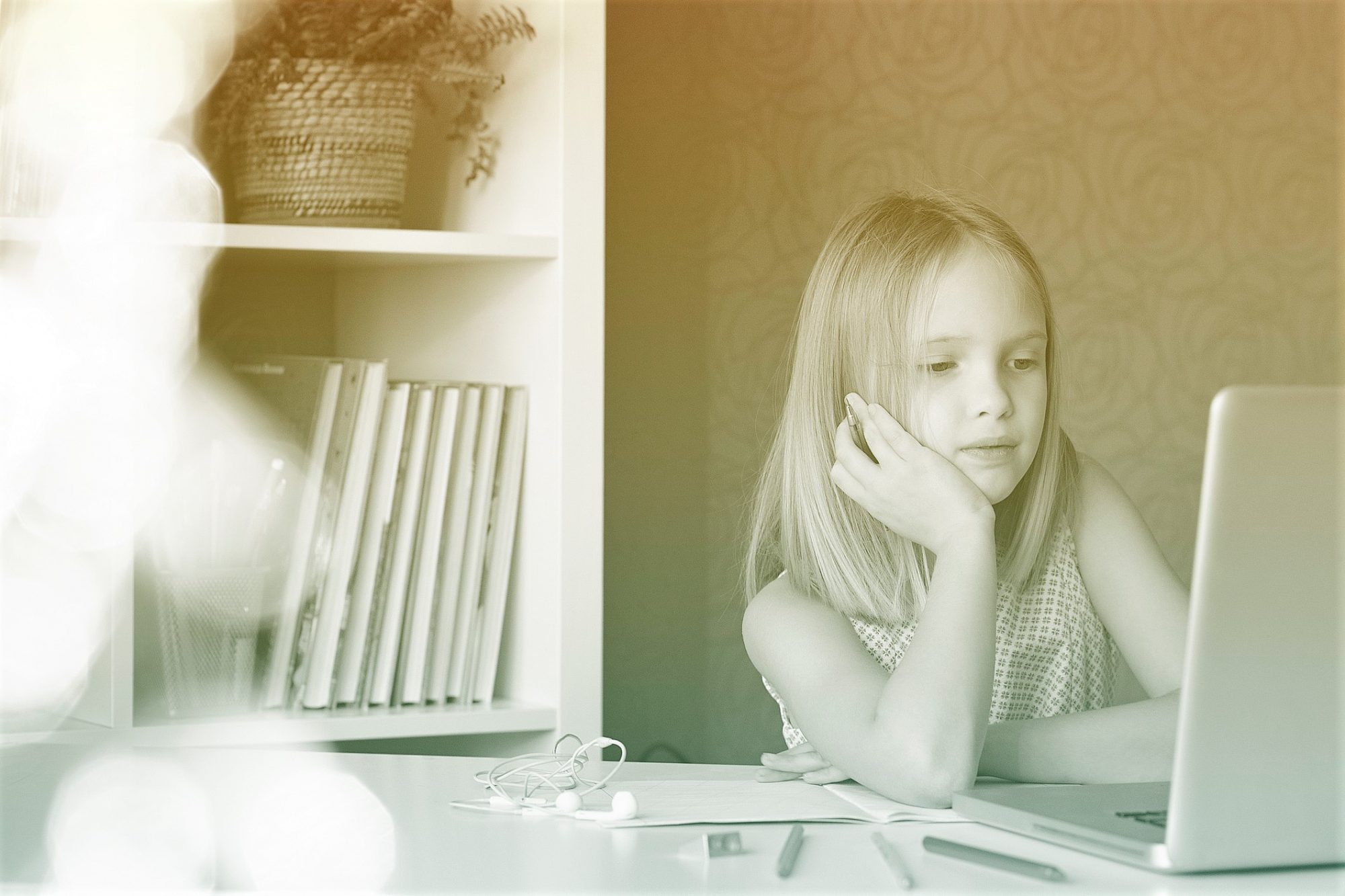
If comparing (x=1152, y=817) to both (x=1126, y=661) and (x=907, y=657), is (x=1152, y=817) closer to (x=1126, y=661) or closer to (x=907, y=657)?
(x=907, y=657)

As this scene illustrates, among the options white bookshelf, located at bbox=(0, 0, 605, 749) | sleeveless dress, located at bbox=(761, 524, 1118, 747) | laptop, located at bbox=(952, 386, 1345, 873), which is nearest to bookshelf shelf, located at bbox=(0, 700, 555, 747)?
white bookshelf, located at bbox=(0, 0, 605, 749)

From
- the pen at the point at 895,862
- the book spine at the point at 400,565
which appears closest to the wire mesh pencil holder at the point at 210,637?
the book spine at the point at 400,565

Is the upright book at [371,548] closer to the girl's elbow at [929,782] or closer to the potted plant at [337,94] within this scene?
the potted plant at [337,94]

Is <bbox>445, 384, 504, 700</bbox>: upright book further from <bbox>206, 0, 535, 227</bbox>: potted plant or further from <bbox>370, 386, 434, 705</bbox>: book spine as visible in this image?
<bbox>206, 0, 535, 227</bbox>: potted plant

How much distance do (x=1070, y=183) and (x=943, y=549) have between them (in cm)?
112

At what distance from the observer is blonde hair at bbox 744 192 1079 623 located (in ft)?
3.82

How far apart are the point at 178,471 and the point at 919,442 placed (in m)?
0.74

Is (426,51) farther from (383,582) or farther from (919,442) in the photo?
(919,442)

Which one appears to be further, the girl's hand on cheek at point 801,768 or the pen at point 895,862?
the girl's hand on cheek at point 801,768

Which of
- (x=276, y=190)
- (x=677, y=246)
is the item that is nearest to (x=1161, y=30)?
(x=677, y=246)

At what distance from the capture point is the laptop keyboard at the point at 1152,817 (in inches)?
28.1

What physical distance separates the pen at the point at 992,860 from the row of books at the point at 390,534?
30.7 inches

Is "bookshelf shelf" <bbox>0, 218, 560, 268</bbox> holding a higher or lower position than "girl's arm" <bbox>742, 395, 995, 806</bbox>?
higher

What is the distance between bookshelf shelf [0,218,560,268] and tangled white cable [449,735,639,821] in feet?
1.87
